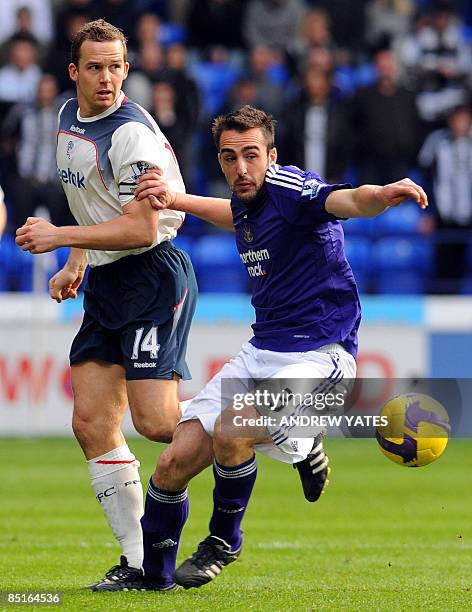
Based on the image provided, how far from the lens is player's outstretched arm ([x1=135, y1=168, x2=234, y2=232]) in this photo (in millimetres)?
6371

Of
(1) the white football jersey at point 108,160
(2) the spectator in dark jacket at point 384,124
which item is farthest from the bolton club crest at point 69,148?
(2) the spectator in dark jacket at point 384,124

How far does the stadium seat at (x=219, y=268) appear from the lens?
647 inches

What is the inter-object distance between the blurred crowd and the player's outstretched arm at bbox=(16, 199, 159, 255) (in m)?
9.36

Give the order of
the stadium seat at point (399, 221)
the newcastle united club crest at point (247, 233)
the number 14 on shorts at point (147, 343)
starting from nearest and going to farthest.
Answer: the newcastle united club crest at point (247, 233) < the number 14 on shorts at point (147, 343) < the stadium seat at point (399, 221)

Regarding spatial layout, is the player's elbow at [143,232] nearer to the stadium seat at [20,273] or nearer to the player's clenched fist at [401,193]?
the player's clenched fist at [401,193]

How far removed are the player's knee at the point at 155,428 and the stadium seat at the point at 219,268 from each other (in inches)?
382

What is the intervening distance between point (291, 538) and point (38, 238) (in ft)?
11.1

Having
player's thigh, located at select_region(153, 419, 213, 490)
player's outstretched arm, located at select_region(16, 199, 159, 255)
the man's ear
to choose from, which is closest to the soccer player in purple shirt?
player's thigh, located at select_region(153, 419, 213, 490)

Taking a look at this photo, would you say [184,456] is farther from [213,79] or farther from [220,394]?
[213,79]

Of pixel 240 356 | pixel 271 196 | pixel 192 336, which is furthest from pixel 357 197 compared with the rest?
pixel 192 336

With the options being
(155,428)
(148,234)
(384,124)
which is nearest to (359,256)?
(384,124)

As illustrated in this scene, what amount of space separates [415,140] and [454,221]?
1.26m

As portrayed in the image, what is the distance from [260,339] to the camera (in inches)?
255

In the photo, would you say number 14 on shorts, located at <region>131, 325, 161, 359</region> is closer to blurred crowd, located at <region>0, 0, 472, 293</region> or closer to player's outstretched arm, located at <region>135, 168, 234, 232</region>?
player's outstretched arm, located at <region>135, 168, 234, 232</region>
